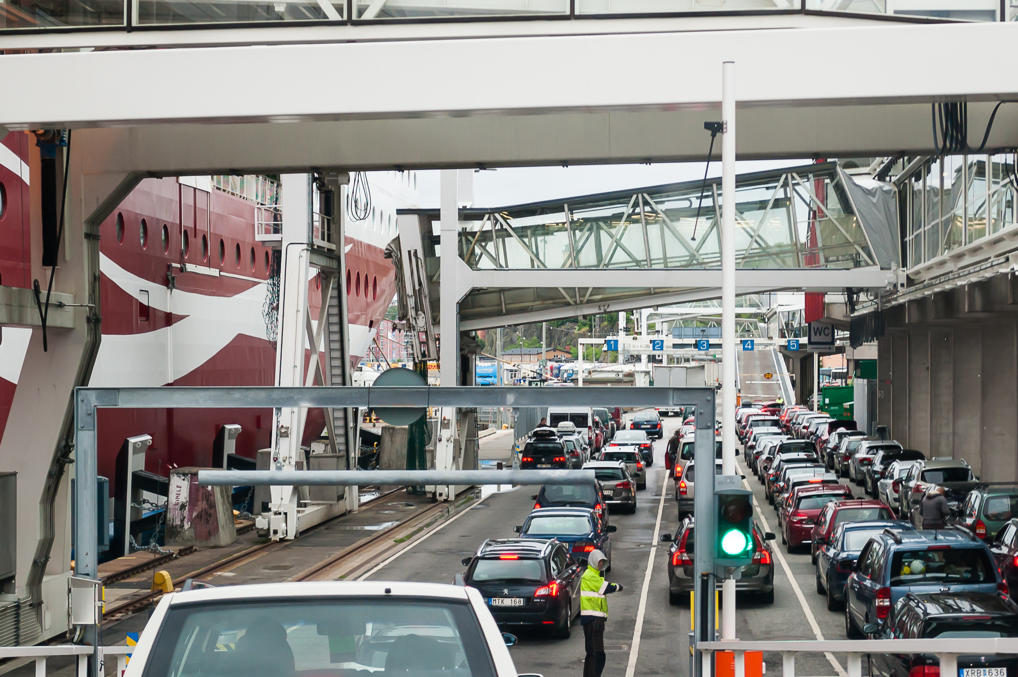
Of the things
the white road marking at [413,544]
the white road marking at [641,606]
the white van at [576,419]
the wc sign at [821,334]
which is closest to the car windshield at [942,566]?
the white road marking at [641,606]

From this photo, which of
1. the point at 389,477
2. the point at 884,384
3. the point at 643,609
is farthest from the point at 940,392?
the point at 389,477

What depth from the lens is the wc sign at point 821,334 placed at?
64.1m

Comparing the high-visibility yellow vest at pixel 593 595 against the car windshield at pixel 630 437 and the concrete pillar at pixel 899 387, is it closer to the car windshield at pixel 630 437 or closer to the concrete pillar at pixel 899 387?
the car windshield at pixel 630 437

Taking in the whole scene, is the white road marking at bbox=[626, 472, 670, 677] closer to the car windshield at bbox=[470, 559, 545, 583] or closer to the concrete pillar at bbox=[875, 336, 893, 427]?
the car windshield at bbox=[470, 559, 545, 583]

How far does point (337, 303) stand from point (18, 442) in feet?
55.0

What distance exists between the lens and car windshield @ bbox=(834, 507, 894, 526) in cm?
2241

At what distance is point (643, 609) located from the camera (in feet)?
66.7

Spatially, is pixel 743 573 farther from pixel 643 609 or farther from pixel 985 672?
A: pixel 985 672

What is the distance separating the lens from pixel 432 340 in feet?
138

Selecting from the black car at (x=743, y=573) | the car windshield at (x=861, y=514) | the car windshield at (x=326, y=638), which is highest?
the car windshield at (x=326, y=638)

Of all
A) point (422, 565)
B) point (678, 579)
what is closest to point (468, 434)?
point (422, 565)

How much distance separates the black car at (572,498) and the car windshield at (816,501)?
4.46 metres

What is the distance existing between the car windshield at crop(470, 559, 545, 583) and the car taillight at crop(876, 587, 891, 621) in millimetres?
4772

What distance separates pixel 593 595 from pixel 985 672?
449 centimetres
